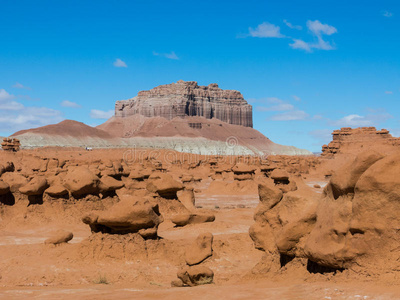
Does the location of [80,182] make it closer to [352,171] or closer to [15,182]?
[15,182]

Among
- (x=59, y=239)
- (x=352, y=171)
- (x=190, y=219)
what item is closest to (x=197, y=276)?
(x=352, y=171)

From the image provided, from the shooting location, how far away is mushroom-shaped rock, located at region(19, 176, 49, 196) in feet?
52.8

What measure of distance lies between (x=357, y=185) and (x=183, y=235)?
917cm

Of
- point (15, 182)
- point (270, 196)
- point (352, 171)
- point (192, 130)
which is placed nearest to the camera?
point (352, 171)

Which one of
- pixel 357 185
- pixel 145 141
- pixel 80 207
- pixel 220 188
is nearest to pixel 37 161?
pixel 220 188

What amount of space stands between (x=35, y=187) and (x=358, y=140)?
5384 centimetres

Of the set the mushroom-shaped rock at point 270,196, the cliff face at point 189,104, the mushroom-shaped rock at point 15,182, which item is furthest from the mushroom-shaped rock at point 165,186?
the cliff face at point 189,104

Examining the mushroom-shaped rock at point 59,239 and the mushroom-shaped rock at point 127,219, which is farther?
the mushroom-shaped rock at point 59,239

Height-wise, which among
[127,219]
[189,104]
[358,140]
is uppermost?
[189,104]

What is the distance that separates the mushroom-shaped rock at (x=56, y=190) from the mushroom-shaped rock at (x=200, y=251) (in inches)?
290

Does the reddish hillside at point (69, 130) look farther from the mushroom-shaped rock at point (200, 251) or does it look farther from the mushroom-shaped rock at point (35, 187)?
the mushroom-shaped rock at point (200, 251)

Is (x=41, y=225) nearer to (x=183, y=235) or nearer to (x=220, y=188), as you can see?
(x=183, y=235)

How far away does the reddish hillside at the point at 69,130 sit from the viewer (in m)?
110

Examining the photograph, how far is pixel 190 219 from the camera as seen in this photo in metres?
16.0
